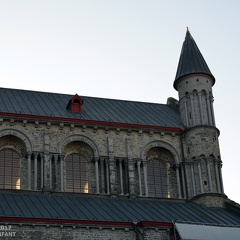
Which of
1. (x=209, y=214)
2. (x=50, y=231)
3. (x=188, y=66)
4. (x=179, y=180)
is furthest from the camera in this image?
(x=188, y=66)

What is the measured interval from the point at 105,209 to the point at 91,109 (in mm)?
9233

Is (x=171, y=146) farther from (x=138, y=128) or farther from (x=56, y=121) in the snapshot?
(x=56, y=121)

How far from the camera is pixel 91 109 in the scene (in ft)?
147

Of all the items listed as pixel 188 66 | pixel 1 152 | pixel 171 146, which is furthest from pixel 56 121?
pixel 188 66

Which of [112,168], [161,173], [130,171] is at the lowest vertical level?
[130,171]

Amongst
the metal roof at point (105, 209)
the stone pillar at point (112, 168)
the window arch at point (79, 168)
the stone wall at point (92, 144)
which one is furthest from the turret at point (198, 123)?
the window arch at point (79, 168)

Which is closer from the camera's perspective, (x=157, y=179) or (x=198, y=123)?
(x=157, y=179)

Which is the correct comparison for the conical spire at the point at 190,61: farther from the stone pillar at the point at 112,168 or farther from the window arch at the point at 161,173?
the stone pillar at the point at 112,168

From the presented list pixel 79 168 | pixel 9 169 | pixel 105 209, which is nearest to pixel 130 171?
pixel 79 168

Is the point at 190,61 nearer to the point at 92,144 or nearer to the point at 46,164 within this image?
the point at 92,144

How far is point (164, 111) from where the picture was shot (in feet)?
155

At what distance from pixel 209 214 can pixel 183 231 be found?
15.0ft

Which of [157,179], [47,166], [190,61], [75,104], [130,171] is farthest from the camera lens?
[190,61]

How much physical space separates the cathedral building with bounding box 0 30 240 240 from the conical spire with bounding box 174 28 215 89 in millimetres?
98
